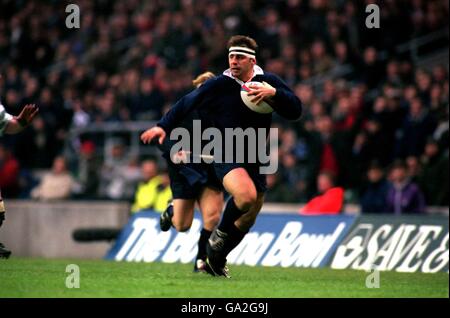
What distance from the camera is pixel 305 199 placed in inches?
683

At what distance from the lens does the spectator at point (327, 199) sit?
15711mm

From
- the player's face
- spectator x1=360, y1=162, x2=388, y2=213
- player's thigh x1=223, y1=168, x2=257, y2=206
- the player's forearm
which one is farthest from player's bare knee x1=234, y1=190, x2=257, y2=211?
spectator x1=360, y1=162, x2=388, y2=213

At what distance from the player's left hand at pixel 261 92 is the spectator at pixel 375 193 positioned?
17.9 feet

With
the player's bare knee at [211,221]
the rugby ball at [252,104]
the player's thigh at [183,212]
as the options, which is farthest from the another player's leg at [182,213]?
the rugby ball at [252,104]

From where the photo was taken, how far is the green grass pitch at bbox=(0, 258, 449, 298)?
9.78 meters

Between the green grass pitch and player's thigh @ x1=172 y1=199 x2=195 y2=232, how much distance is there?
1.85 feet

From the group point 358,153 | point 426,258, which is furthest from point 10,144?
point 426,258

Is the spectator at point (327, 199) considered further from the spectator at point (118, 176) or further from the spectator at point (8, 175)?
the spectator at point (8, 175)

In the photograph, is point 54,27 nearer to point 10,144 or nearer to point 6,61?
point 6,61

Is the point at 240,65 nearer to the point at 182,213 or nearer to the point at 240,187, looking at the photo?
the point at 240,187

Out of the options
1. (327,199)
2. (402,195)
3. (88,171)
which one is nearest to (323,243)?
(327,199)

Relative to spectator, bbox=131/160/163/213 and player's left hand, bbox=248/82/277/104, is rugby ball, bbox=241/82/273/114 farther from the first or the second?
spectator, bbox=131/160/163/213

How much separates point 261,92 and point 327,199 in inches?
208

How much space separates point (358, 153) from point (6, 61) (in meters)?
11.8
